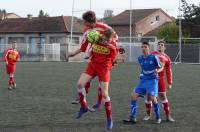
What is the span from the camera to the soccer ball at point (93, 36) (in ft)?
31.8

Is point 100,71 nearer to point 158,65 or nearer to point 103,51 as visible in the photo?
point 103,51

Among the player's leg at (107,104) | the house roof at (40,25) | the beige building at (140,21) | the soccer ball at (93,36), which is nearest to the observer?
the player's leg at (107,104)

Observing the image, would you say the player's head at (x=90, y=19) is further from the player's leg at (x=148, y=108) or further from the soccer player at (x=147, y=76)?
the player's leg at (x=148, y=108)

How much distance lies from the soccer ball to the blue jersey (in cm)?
129

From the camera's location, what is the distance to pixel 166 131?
9484 mm

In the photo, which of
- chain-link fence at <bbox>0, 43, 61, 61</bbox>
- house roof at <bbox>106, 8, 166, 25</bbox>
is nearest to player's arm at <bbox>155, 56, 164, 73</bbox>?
chain-link fence at <bbox>0, 43, 61, 61</bbox>

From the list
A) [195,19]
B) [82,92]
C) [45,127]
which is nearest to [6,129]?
[45,127]

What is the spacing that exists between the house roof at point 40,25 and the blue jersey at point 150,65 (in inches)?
2398

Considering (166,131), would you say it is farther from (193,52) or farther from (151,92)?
(193,52)

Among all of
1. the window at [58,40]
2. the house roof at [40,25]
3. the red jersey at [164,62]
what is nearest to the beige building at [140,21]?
the house roof at [40,25]

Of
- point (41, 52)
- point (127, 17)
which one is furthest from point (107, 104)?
point (127, 17)

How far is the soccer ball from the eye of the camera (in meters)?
9.69

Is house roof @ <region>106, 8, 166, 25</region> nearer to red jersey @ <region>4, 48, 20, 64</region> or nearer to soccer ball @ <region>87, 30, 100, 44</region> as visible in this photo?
red jersey @ <region>4, 48, 20, 64</region>

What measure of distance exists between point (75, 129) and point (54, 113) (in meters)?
2.24
